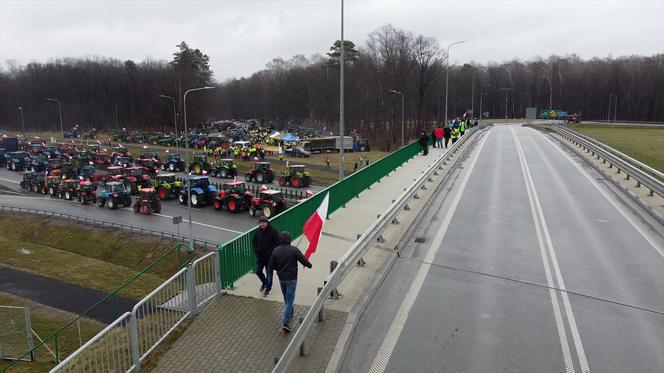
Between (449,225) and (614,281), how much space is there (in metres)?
4.53

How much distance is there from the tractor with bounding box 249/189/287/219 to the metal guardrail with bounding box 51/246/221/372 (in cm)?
1905

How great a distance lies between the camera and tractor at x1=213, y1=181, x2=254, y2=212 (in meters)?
33.5

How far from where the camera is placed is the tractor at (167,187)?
38594mm

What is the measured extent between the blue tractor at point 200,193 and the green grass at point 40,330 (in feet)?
47.3

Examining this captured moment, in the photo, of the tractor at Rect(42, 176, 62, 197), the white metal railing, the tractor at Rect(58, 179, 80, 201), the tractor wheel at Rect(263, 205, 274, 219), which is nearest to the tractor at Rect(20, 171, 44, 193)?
the tractor at Rect(42, 176, 62, 197)

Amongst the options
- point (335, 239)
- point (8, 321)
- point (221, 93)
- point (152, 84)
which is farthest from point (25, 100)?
point (335, 239)

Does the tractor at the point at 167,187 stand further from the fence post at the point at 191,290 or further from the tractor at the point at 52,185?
the fence post at the point at 191,290

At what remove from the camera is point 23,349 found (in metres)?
15.5

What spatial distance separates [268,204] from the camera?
98.3ft

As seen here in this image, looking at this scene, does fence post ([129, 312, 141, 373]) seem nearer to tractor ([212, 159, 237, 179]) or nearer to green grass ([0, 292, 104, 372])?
green grass ([0, 292, 104, 372])

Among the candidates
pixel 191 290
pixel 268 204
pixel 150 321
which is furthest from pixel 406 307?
pixel 268 204

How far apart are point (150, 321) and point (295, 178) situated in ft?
112

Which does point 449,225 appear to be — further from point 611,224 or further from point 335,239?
point 611,224

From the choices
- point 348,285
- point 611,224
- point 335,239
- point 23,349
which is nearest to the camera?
point 348,285
